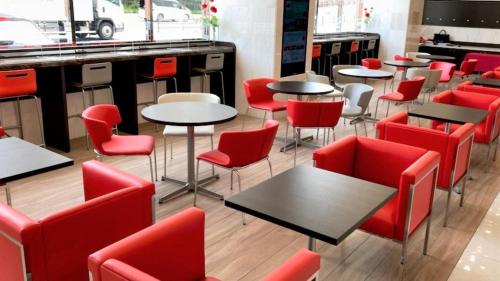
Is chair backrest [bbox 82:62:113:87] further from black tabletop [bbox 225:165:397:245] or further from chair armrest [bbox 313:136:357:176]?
black tabletop [bbox 225:165:397:245]

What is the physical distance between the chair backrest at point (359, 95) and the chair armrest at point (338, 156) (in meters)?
2.49

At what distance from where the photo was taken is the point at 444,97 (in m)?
4.99

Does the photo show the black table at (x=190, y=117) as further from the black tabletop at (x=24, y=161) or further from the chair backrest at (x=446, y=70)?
the chair backrest at (x=446, y=70)

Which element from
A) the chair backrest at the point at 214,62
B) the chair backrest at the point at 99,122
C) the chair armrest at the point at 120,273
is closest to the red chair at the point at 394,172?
the chair armrest at the point at 120,273

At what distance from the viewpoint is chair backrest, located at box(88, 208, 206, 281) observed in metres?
1.67

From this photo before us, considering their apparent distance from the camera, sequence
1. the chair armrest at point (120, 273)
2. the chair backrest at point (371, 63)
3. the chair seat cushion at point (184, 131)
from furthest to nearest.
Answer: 1. the chair backrest at point (371, 63)
2. the chair seat cushion at point (184, 131)
3. the chair armrest at point (120, 273)

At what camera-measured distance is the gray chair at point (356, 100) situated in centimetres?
552

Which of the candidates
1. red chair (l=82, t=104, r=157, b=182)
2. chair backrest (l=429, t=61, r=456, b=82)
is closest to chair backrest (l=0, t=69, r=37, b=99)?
red chair (l=82, t=104, r=157, b=182)

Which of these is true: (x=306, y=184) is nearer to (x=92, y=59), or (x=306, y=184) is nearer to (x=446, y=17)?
(x=92, y=59)

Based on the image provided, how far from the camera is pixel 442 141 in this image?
131 inches

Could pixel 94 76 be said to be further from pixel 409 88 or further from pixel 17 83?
pixel 409 88

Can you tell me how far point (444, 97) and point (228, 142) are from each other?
2.81 meters

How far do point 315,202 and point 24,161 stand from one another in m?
1.55

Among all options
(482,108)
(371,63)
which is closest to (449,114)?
(482,108)
